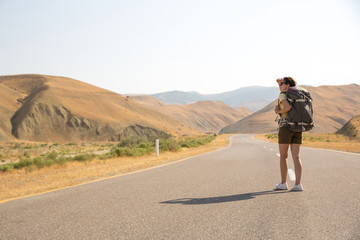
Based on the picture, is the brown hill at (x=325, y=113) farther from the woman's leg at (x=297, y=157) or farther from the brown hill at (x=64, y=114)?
the woman's leg at (x=297, y=157)

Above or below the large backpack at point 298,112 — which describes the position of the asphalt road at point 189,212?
below

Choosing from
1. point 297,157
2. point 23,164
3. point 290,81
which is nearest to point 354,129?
point 23,164

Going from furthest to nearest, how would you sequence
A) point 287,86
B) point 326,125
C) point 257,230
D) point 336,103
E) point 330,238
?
point 336,103 → point 326,125 → point 287,86 → point 257,230 → point 330,238

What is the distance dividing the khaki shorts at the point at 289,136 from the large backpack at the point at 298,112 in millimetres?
192

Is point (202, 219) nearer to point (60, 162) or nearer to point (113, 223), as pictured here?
point (113, 223)

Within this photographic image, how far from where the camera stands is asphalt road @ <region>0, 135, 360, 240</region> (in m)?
3.72

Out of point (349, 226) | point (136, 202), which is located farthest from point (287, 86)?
point (136, 202)

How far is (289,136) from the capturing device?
5.97 meters

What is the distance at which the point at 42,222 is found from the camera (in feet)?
14.0

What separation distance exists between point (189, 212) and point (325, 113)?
6139 inches

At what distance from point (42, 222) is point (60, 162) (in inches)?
426

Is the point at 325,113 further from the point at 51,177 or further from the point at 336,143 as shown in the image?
the point at 51,177

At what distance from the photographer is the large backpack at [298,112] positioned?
5766 millimetres

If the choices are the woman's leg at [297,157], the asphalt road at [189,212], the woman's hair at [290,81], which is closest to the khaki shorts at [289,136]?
the woman's leg at [297,157]
